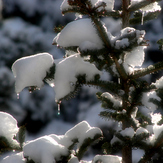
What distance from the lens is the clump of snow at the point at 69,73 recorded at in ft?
5.78

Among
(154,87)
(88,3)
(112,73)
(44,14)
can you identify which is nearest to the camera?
(88,3)

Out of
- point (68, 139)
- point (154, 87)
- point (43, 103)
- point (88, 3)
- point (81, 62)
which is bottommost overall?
point (43, 103)

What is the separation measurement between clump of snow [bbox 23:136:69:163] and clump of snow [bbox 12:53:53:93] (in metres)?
0.49

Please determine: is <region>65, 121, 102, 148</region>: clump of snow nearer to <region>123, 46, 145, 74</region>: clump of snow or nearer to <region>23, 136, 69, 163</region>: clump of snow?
<region>23, 136, 69, 163</region>: clump of snow

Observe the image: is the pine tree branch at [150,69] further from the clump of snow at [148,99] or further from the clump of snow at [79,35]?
the clump of snow at [79,35]

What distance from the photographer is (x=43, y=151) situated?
5.26 feet

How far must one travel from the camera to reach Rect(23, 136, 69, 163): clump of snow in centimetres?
158

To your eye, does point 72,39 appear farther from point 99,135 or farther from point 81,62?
point 99,135

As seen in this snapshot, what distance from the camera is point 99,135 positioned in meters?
1.89

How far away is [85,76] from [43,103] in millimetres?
5868

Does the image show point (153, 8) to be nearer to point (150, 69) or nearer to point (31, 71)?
point (150, 69)

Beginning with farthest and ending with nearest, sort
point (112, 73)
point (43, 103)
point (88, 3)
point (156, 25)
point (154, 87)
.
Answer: point (43, 103)
point (156, 25)
point (112, 73)
point (154, 87)
point (88, 3)

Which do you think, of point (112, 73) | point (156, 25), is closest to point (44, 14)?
point (156, 25)

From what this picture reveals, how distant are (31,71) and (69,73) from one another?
0.34m
